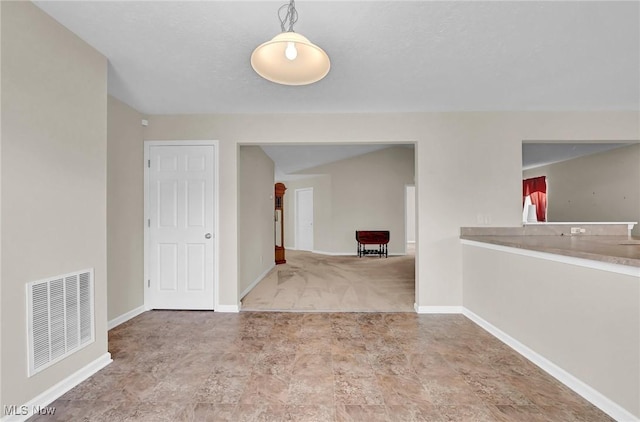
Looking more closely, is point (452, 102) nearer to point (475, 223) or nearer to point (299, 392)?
point (475, 223)

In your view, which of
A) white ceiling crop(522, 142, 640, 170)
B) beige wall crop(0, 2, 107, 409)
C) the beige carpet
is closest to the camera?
beige wall crop(0, 2, 107, 409)

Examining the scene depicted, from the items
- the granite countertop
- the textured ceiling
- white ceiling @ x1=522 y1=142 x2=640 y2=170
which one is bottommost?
the granite countertop

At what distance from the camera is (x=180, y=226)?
11.3 feet

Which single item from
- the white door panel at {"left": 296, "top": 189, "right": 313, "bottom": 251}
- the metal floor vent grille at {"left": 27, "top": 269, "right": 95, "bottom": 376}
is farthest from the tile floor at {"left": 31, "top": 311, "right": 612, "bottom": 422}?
the white door panel at {"left": 296, "top": 189, "right": 313, "bottom": 251}

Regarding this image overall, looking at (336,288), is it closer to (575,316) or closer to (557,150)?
(575,316)

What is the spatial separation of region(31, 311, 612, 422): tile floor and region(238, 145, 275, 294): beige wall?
1.13 m

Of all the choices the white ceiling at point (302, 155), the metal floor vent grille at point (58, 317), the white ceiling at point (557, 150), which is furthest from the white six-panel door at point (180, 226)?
the white ceiling at point (557, 150)

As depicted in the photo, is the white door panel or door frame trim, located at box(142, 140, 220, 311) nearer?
door frame trim, located at box(142, 140, 220, 311)

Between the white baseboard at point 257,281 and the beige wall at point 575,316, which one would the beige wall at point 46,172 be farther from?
the beige wall at point 575,316

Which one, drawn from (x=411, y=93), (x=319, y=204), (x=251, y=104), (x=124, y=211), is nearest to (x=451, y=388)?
(x=411, y=93)

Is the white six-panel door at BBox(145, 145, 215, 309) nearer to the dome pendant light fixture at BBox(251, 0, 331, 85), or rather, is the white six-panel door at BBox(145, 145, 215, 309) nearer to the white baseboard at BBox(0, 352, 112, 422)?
the white baseboard at BBox(0, 352, 112, 422)

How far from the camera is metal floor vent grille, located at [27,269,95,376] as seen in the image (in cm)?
167

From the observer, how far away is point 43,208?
1.75m

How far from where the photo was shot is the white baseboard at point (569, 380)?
64.4 inches
